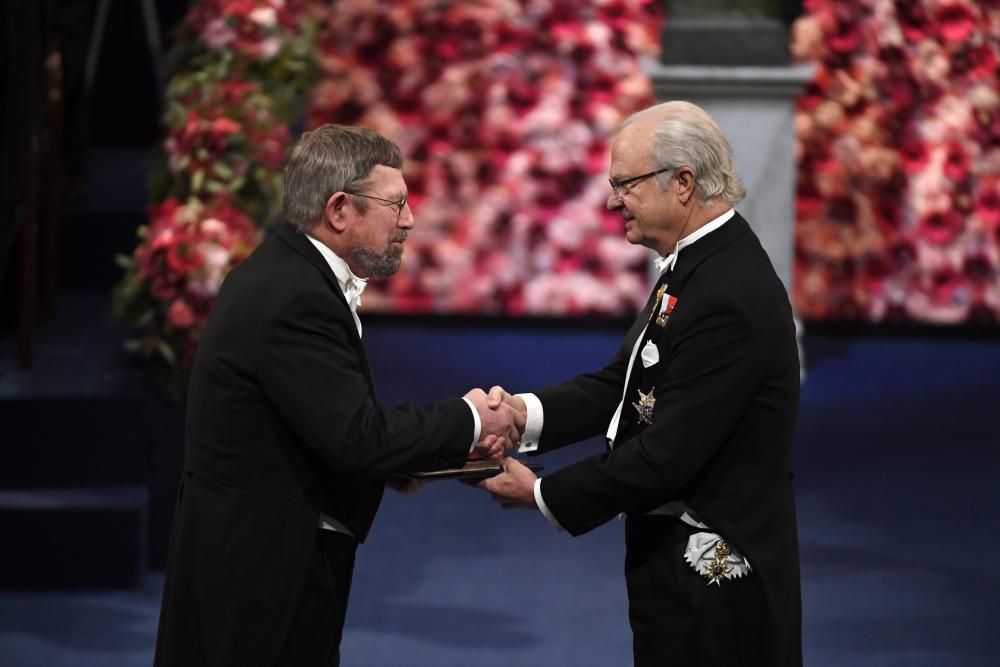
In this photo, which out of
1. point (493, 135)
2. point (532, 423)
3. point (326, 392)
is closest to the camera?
point (326, 392)

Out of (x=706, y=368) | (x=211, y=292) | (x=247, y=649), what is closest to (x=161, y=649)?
(x=247, y=649)

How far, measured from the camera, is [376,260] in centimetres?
265

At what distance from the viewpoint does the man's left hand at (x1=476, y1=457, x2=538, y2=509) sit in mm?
2775

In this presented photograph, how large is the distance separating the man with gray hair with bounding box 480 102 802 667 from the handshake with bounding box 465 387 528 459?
19 centimetres

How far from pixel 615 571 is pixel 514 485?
188 centimetres

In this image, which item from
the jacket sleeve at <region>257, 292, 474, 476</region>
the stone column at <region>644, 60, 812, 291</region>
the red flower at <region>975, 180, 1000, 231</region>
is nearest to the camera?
the jacket sleeve at <region>257, 292, 474, 476</region>

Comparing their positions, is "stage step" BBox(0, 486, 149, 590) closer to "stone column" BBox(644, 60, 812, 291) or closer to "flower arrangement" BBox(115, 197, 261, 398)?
"flower arrangement" BBox(115, 197, 261, 398)

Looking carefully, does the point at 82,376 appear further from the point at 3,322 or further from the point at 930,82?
the point at 930,82

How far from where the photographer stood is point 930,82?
7.21 metres

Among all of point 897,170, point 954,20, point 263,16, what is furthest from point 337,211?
point 954,20

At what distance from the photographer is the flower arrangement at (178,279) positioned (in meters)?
4.58

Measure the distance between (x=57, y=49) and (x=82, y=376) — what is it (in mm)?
1401

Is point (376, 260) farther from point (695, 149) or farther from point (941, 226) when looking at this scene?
point (941, 226)

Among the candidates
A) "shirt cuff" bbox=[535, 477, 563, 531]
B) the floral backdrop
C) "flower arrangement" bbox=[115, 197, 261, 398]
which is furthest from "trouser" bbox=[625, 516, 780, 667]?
the floral backdrop
